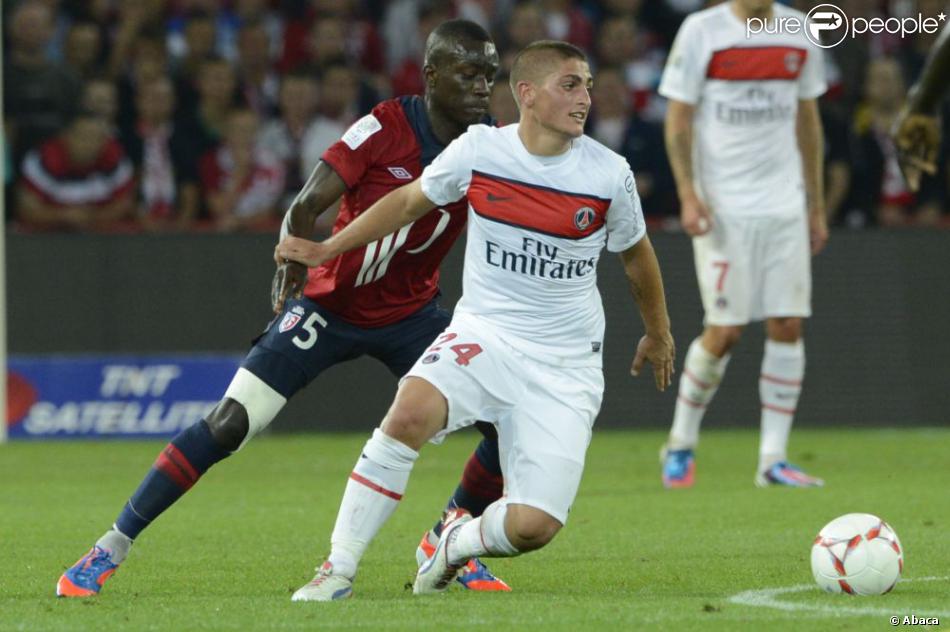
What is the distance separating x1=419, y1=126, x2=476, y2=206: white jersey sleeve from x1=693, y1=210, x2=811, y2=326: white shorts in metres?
4.01

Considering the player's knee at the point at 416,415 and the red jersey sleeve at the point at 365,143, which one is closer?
the player's knee at the point at 416,415

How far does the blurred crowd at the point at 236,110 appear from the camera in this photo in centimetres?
1372

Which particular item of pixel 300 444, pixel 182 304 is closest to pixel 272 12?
pixel 182 304

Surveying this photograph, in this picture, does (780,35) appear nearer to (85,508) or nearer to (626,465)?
(626,465)

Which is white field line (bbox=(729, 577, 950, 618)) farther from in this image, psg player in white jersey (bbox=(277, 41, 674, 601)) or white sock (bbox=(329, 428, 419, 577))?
white sock (bbox=(329, 428, 419, 577))

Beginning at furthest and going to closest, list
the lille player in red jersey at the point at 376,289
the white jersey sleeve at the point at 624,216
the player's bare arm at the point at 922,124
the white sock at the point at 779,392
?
the white sock at the point at 779,392, the lille player in red jersey at the point at 376,289, the white jersey sleeve at the point at 624,216, the player's bare arm at the point at 922,124

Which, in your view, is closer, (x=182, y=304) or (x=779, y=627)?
(x=779, y=627)

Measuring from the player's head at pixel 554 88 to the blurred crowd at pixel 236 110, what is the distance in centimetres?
745

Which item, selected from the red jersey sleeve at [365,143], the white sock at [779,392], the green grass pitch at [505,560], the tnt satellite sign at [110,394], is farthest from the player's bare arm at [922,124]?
the tnt satellite sign at [110,394]

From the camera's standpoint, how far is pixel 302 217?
20.9 feet

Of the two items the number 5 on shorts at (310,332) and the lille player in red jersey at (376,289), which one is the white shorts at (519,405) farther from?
the number 5 on shorts at (310,332)

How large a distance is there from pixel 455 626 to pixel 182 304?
8.70m

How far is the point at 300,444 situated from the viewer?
1305cm

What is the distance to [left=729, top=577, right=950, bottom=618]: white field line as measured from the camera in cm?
539
